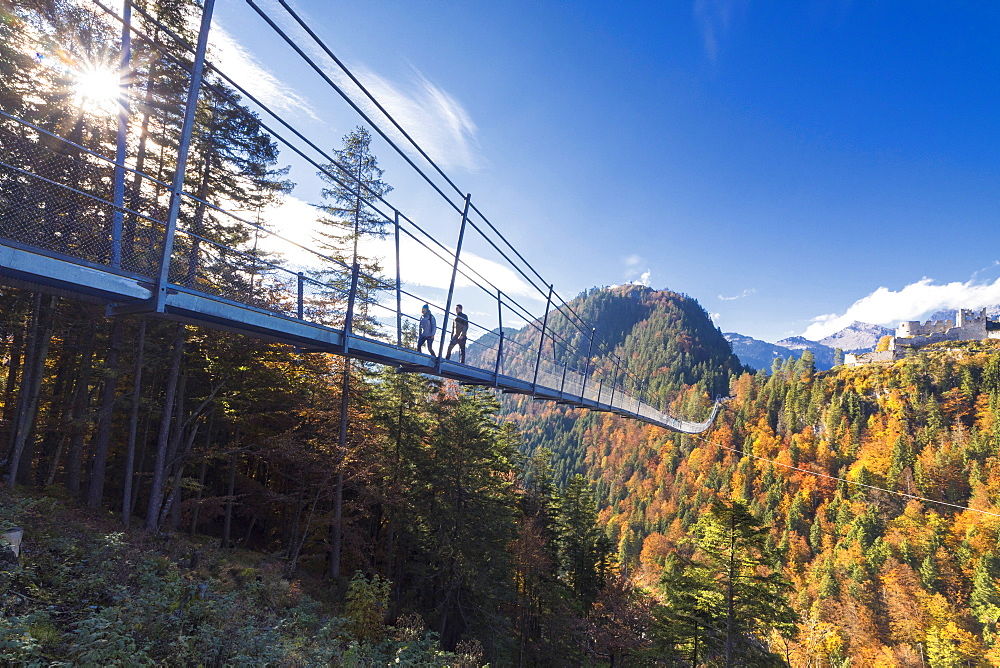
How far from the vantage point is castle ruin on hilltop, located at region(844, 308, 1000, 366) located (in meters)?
82.9

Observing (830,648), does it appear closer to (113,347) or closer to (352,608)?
(352,608)

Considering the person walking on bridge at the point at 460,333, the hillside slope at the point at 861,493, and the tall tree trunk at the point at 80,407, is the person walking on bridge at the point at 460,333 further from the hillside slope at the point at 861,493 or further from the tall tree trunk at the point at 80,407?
the hillside slope at the point at 861,493

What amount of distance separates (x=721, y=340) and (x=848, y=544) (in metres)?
117

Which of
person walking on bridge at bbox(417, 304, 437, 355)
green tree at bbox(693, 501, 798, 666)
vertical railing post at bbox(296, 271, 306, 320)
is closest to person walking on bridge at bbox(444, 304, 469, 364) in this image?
person walking on bridge at bbox(417, 304, 437, 355)

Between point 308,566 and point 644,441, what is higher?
point 308,566

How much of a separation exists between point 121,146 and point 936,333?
404ft

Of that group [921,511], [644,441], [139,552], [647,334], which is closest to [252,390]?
[139,552]

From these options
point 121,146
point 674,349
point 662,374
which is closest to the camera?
point 121,146

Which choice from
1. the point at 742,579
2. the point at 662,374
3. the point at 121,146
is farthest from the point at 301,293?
the point at 662,374

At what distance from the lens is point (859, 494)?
64250mm

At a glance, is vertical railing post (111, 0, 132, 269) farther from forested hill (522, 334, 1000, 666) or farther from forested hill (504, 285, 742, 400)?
forested hill (504, 285, 742, 400)

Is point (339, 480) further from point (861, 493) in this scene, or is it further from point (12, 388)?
point (861, 493)

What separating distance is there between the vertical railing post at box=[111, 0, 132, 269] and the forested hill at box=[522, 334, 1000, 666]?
4255 centimetres

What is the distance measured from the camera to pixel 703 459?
83.6m
